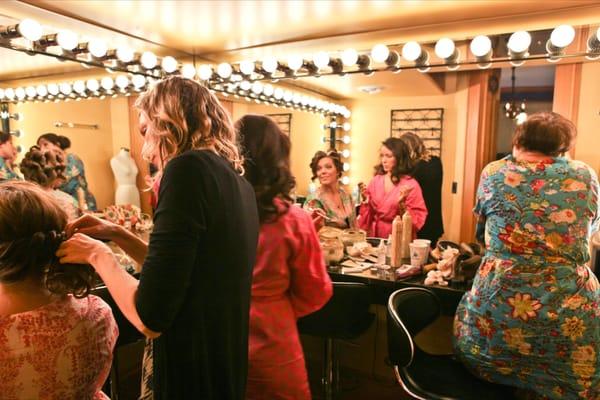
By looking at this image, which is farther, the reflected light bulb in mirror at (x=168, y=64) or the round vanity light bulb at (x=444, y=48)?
the reflected light bulb in mirror at (x=168, y=64)

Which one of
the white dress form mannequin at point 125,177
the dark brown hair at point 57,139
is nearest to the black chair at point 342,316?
the white dress form mannequin at point 125,177

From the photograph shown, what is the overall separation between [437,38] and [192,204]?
5.82ft

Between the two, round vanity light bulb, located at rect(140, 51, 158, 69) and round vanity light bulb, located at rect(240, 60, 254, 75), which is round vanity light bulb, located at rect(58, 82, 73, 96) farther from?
round vanity light bulb, located at rect(240, 60, 254, 75)

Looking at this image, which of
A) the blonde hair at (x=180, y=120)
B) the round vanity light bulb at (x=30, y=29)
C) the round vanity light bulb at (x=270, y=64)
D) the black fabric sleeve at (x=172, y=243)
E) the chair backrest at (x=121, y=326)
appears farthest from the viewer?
the round vanity light bulb at (x=270, y=64)

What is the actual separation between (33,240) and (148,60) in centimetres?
177

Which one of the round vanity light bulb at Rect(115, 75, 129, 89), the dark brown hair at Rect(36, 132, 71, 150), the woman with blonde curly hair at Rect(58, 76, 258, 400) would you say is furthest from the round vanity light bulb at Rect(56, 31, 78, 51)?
the woman with blonde curly hair at Rect(58, 76, 258, 400)

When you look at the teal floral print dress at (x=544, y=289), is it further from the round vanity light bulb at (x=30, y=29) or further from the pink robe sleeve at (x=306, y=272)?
the round vanity light bulb at (x=30, y=29)

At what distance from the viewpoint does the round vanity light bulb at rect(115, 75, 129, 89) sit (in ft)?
7.47

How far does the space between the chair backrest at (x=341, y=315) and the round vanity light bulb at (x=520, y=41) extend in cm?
127

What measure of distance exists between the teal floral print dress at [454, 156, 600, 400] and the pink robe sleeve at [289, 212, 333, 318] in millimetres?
500

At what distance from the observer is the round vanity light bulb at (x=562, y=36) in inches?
70.1

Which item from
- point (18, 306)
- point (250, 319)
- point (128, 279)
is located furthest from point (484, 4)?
point (18, 306)

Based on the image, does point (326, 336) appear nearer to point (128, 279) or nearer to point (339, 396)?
point (339, 396)

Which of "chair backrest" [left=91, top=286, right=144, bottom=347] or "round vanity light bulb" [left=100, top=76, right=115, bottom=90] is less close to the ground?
"round vanity light bulb" [left=100, top=76, right=115, bottom=90]
